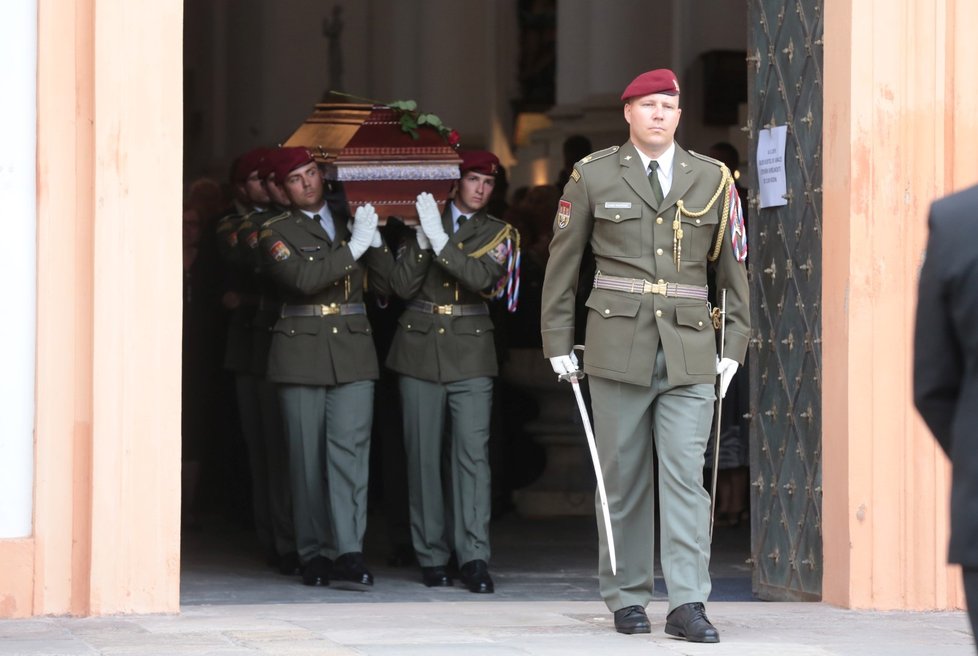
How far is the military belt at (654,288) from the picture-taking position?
6297 millimetres

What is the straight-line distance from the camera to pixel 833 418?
7.02 meters

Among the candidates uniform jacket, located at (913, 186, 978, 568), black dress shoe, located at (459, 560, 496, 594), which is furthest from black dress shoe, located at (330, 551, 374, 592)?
uniform jacket, located at (913, 186, 978, 568)

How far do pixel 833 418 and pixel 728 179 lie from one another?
1.10m

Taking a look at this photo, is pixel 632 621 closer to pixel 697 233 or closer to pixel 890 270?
pixel 697 233

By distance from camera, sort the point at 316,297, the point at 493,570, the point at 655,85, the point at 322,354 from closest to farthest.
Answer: the point at 655,85 < the point at 322,354 < the point at 316,297 < the point at 493,570

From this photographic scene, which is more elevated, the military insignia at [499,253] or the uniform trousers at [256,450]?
the military insignia at [499,253]

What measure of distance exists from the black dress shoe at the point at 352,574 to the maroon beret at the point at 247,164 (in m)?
1.97

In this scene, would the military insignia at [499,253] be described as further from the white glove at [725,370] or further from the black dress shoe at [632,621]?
the black dress shoe at [632,621]

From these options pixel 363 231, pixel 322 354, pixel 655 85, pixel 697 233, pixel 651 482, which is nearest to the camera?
pixel 655 85

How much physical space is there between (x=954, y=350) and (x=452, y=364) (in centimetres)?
503

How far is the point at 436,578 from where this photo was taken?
8.16m

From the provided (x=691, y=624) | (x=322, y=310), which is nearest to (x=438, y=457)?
(x=322, y=310)

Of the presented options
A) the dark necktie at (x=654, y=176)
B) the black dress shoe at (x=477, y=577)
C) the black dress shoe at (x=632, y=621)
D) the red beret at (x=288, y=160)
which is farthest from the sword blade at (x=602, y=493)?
the red beret at (x=288, y=160)

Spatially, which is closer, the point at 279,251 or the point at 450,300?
the point at 279,251
